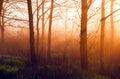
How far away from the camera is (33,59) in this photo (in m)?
13.2

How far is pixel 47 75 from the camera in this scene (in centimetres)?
787

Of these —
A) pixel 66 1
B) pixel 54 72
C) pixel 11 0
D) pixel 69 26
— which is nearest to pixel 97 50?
pixel 66 1

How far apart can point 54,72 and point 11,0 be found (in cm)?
938

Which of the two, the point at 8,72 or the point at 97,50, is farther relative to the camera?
the point at 97,50

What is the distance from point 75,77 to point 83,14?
3.68 meters

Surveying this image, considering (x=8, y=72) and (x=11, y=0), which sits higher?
(x=11, y=0)

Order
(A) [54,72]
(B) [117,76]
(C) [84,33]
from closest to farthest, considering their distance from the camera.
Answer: (A) [54,72], (B) [117,76], (C) [84,33]

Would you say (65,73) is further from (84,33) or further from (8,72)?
(84,33)

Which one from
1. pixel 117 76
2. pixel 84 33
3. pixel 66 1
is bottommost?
pixel 117 76

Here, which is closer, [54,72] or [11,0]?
[54,72]

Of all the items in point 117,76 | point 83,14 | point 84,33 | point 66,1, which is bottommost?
point 117,76

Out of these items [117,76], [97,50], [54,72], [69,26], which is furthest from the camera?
[69,26]

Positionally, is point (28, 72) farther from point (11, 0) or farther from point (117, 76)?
point (11, 0)

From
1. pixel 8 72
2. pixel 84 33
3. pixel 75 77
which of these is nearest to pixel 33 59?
pixel 84 33
